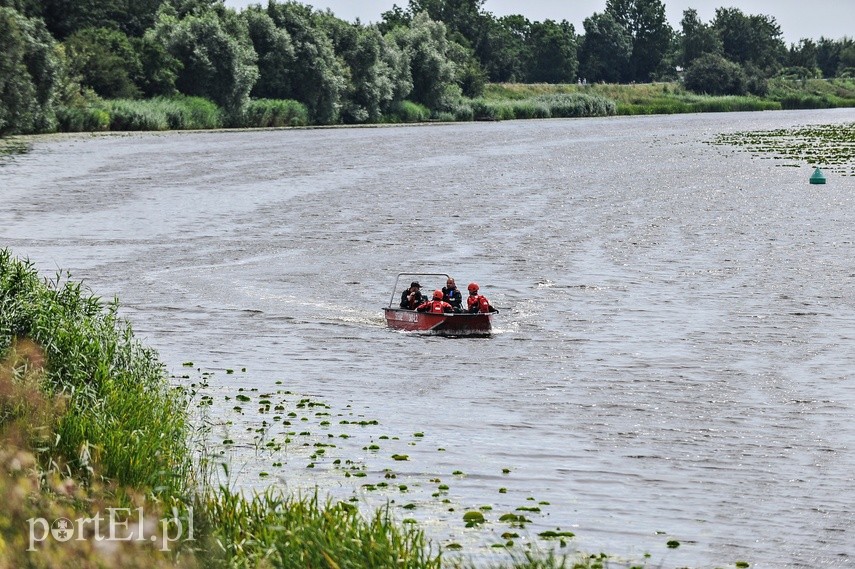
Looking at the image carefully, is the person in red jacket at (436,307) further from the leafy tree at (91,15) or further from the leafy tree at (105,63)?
the leafy tree at (91,15)

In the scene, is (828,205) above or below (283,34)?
below

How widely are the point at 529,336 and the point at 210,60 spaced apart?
105 m

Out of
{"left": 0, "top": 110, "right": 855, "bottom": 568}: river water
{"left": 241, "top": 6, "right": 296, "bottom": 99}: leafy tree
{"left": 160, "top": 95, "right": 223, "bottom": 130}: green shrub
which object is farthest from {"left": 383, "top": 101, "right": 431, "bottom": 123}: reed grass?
{"left": 0, "top": 110, "right": 855, "bottom": 568}: river water

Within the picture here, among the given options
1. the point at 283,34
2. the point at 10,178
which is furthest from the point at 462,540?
the point at 283,34

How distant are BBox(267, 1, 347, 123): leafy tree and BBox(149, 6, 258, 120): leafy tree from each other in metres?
9.53

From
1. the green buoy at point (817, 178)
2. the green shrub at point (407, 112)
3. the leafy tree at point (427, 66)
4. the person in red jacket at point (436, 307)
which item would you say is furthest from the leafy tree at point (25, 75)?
the person in red jacket at point (436, 307)

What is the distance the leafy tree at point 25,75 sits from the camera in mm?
98875

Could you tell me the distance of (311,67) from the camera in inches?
5728

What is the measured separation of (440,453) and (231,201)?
50.6 meters

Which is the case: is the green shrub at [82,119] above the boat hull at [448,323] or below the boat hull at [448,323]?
above

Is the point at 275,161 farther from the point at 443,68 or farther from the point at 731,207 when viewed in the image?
the point at 443,68

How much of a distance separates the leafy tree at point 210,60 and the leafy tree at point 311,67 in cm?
953

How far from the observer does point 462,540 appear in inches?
693

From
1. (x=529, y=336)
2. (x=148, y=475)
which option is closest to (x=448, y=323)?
(x=529, y=336)
